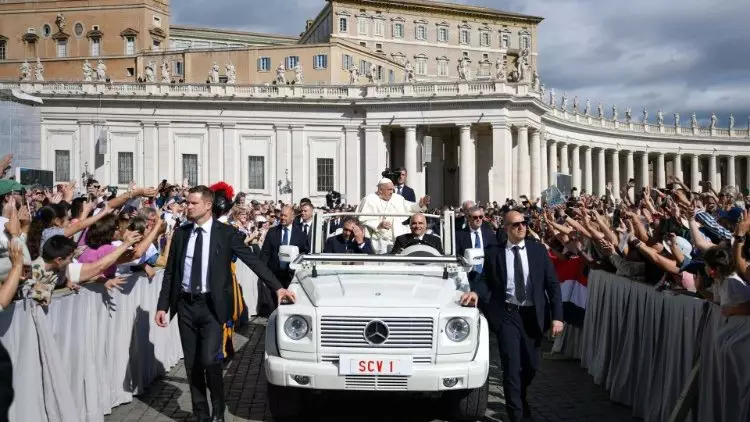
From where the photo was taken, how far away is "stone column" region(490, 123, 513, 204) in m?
60.8

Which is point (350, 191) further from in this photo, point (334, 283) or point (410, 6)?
point (334, 283)

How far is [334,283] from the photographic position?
27.9ft

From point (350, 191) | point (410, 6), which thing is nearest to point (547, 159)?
point (350, 191)

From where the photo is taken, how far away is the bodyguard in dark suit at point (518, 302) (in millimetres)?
8742

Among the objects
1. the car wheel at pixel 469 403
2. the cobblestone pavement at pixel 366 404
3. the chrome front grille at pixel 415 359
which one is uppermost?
the chrome front grille at pixel 415 359

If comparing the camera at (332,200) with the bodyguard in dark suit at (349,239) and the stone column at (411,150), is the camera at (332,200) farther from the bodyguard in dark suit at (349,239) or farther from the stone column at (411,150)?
the bodyguard in dark suit at (349,239)

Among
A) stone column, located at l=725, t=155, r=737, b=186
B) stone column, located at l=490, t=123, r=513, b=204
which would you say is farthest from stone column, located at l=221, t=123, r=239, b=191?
stone column, located at l=725, t=155, r=737, b=186

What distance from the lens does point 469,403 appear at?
8477 mm

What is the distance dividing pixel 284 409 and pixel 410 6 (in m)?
89.5

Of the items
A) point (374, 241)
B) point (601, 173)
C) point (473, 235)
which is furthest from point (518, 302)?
point (601, 173)

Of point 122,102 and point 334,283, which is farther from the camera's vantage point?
point 122,102

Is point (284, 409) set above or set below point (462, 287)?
below

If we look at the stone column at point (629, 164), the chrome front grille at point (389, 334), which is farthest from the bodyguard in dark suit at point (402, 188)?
the stone column at point (629, 164)

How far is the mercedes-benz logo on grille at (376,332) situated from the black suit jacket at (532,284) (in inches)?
66.2
